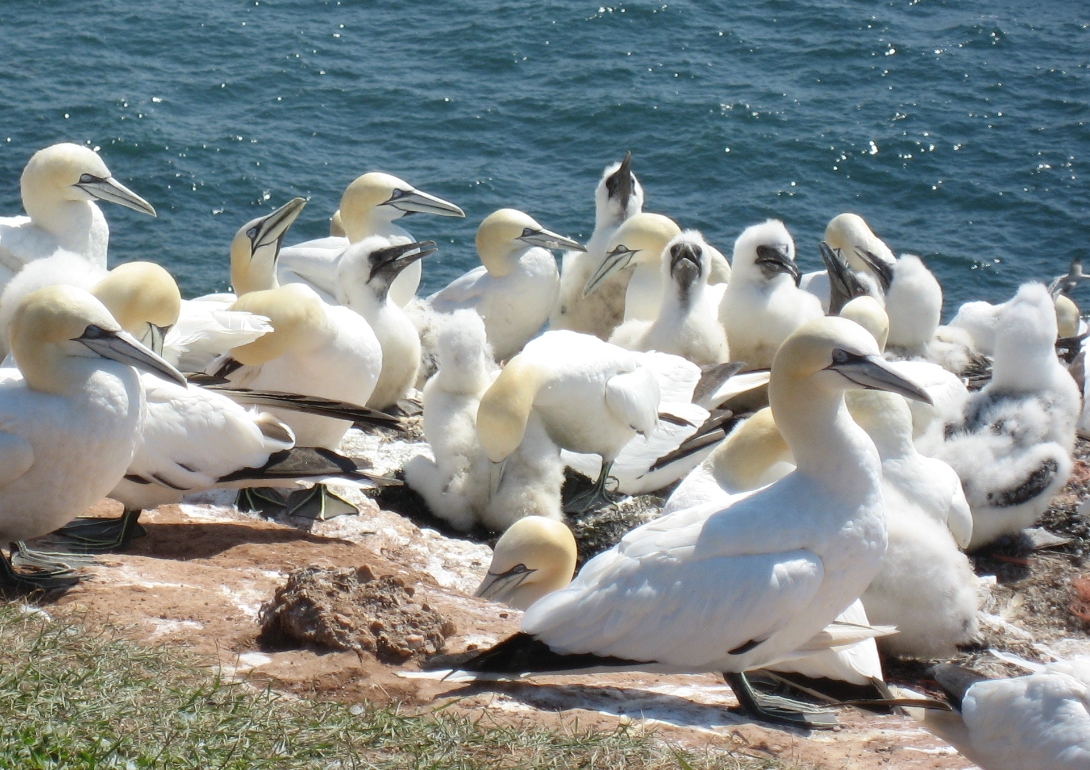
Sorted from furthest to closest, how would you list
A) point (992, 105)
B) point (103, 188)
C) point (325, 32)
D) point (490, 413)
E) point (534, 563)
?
Result: point (325, 32)
point (992, 105)
point (103, 188)
point (490, 413)
point (534, 563)

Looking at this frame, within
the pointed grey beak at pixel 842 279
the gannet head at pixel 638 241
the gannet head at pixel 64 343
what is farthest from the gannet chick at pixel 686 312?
the gannet head at pixel 64 343

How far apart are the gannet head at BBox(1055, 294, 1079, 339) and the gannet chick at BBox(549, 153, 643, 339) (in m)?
3.97

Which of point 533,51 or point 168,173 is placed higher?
point 533,51

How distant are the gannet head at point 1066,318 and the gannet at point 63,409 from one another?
8507mm

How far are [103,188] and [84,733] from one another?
5.08 meters

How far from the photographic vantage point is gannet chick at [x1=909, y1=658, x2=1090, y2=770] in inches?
139

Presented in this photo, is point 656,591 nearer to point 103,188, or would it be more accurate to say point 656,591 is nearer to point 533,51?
point 103,188

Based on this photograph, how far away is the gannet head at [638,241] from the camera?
8.40 m

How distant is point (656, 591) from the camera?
3916 millimetres

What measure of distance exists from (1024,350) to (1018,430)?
0.45m

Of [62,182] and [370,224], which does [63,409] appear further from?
[370,224]

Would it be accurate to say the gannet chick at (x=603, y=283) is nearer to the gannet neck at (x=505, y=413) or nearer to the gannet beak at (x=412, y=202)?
the gannet beak at (x=412, y=202)

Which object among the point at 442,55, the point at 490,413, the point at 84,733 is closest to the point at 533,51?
the point at 442,55

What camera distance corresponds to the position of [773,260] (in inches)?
311
